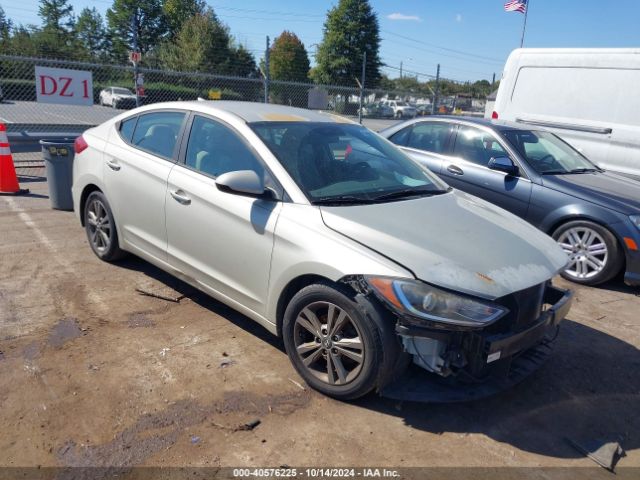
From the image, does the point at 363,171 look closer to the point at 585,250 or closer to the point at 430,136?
the point at 585,250

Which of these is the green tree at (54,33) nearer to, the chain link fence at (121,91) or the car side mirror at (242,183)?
the chain link fence at (121,91)

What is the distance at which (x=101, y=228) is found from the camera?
474 centimetres

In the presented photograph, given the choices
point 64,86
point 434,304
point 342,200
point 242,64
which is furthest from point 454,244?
point 242,64

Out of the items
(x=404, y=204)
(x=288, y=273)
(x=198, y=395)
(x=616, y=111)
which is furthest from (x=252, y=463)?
(x=616, y=111)

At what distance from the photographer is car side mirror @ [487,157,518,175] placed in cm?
568

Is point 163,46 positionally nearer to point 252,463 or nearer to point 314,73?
point 314,73

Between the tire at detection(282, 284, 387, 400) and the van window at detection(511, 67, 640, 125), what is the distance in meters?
6.51

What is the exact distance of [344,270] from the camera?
2.73 m

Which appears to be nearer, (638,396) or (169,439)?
(169,439)

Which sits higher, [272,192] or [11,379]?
[272,192]

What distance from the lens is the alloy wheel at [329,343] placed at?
2826 mm

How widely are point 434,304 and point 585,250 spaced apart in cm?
338

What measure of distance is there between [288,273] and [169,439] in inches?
42.7

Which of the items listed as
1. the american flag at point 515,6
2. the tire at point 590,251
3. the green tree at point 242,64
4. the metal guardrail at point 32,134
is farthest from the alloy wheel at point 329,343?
the green tree at point 242,64
